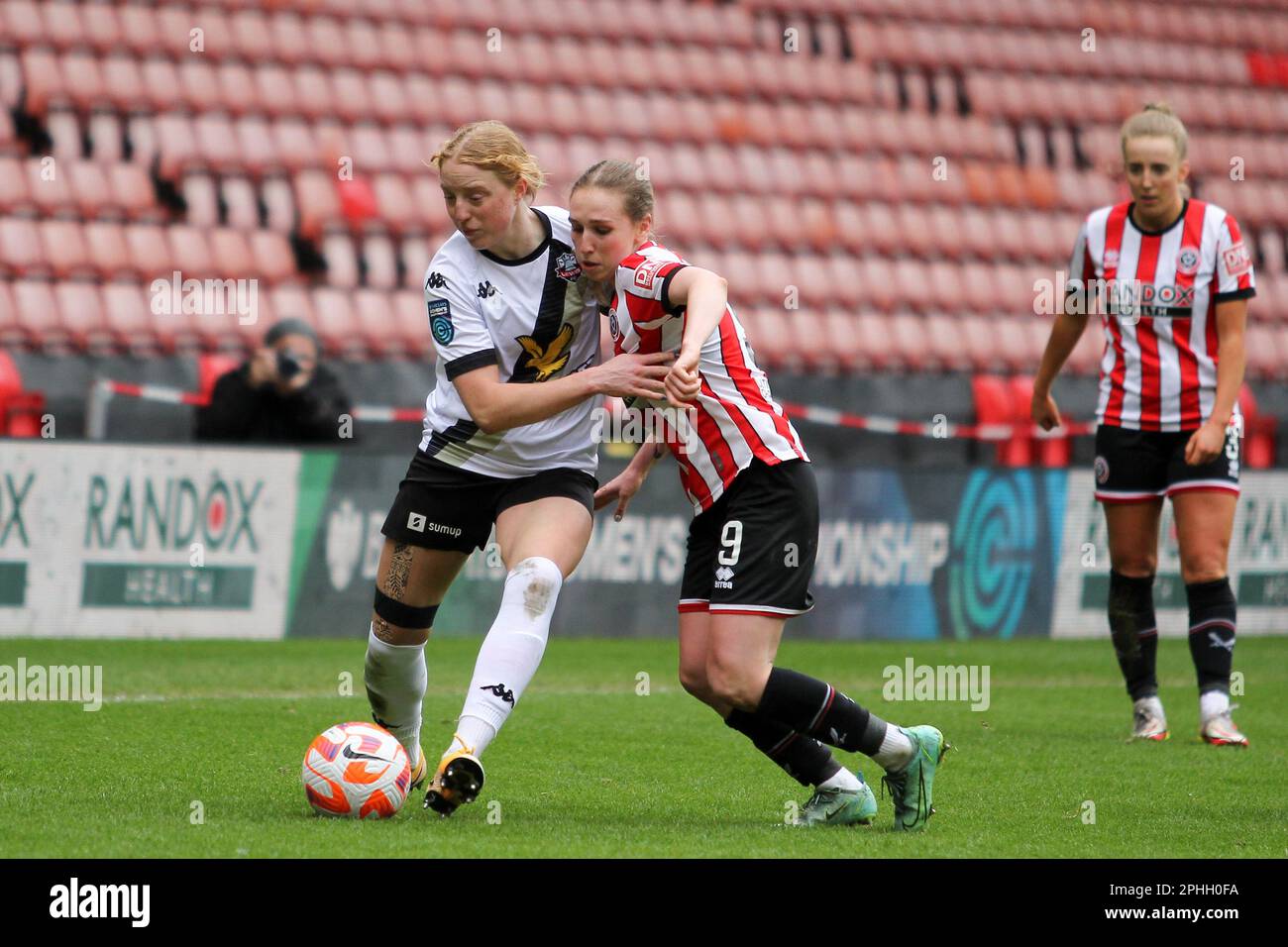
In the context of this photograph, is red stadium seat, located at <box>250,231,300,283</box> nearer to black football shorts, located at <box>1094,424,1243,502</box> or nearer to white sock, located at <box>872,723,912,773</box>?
black football shorts, located at <box>1094,424,1243,502</box>

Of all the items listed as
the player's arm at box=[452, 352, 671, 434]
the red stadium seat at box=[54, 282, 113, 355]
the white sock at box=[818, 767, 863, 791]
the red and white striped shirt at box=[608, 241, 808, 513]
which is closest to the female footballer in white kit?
the player's arm at box=[452, 352, 671, 434]

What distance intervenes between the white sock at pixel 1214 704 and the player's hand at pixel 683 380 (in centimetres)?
334

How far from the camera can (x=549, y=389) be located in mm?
4730

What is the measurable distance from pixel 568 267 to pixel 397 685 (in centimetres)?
131

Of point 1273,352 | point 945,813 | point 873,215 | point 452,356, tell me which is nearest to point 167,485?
point 452,356

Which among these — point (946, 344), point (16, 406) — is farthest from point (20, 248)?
point (946, 344)

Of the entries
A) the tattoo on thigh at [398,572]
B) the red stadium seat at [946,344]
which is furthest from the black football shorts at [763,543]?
the red stadium seat at [946,344]

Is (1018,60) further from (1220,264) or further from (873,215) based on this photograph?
(1220,264)

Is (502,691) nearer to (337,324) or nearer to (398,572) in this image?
(398,572)

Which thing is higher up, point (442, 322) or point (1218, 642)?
point (442, 322)

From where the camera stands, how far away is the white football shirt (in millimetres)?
4910

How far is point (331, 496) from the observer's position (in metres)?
9.77

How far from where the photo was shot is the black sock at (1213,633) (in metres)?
6.85

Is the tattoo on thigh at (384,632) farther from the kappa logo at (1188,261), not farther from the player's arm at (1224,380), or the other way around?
the kappa logo at (1188,261)
